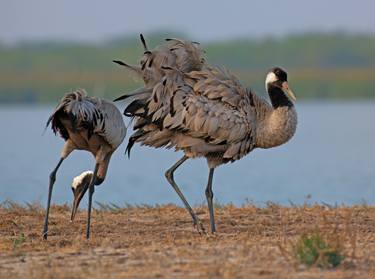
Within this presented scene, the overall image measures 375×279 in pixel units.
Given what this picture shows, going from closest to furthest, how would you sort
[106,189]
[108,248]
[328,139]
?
[108,248]
[106,189]
[328,139]

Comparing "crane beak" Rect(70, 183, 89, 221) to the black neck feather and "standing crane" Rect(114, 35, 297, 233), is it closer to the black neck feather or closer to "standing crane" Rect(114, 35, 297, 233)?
"standing crane" Rect(114, 35, 297, 233)

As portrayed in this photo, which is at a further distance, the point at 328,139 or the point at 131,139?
the point at 328,139

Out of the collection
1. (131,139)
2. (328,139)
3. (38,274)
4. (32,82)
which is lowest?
(38,274)

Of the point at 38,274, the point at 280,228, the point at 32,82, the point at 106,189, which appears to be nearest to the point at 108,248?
the point at 38,274

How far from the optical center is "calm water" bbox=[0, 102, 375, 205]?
801 inches

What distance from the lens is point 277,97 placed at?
1235 cm

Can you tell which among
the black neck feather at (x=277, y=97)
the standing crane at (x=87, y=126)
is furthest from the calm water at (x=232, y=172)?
the standing crane at (x=87, y=126)

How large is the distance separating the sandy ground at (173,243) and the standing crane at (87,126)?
1.70 feet

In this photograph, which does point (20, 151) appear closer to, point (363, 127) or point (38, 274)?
point (363, 127)

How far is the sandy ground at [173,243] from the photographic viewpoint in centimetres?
870

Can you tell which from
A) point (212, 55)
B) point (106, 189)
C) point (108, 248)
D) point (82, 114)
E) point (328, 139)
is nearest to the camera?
point (108, 248)

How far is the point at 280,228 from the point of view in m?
11.6

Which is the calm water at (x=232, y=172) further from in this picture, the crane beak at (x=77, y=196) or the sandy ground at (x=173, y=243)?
the crane beak at (x=77, y=196)

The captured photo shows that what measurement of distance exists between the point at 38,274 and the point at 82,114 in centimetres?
303
